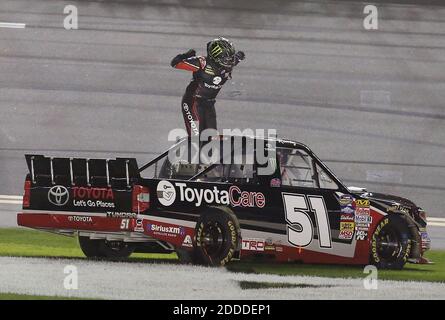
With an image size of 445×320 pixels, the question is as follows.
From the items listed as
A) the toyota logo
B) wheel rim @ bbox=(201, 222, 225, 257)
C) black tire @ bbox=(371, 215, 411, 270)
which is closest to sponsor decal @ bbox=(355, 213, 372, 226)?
black tire @ bbox=(371, 215, 411, 270)

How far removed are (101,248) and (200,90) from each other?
196 inches

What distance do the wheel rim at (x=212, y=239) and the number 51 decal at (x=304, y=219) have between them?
0.80 metres

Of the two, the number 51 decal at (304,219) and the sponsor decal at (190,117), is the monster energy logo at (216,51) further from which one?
the number 51 decal at (304,219)

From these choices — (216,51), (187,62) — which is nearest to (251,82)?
(187,62)

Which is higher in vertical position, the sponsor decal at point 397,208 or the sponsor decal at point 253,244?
the sponsor decal at point 397,208

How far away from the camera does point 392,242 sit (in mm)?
13516

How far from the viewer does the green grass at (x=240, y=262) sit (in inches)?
516

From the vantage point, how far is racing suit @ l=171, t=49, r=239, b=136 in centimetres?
1741

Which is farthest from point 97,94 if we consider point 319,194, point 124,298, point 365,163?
point 124,298

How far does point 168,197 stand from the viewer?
1256cm

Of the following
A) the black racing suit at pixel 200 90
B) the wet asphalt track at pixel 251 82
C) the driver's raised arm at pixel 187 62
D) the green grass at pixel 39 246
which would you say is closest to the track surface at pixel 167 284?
the green grass at pixel 39 246

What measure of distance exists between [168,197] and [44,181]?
1.37 meters

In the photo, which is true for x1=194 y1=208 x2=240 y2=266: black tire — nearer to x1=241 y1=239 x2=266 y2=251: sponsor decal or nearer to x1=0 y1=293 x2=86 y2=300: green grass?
x1=241 y1=239 x2=266 y2=251: sponsor decal
